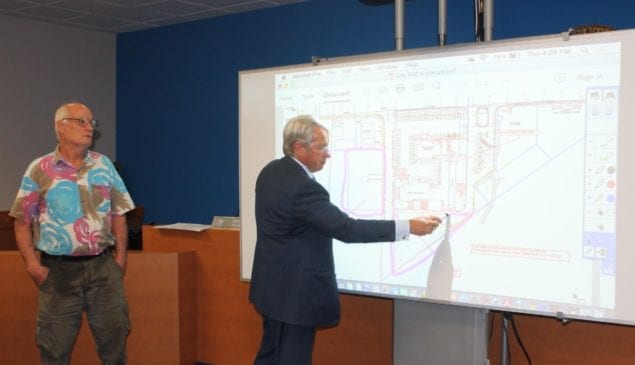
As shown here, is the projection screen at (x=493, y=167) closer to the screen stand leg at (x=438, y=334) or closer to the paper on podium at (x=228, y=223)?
the screen stand leg at (x=438, y=334)

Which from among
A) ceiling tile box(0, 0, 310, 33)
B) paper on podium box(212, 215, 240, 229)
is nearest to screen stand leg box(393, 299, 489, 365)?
paper on podium box(212, 215, 240, 229)

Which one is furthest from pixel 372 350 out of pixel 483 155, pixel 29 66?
pixel 29 66

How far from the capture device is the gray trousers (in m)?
2.98

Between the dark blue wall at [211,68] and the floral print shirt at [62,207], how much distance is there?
273 cm

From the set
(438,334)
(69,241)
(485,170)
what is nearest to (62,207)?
(69,241)

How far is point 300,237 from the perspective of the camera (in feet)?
8.24

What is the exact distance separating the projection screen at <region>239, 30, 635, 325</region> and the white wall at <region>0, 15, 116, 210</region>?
3.91 m

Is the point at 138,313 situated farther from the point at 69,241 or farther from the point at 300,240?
the point at 300,240

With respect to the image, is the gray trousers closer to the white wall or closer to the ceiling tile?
the ceiling tile

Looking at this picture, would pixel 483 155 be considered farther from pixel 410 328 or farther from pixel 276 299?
pixel 276 299

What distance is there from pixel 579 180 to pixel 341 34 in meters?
3.31

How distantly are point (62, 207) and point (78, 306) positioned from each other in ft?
1.52

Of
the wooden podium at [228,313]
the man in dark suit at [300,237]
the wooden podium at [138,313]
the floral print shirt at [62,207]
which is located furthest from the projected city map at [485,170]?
the wooden podium at [138,313]

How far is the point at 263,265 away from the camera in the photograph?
259 cm
